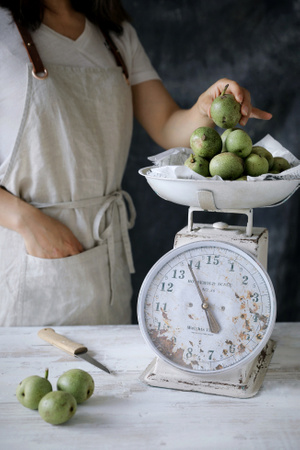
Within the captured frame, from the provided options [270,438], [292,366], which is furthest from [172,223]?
[270,438]

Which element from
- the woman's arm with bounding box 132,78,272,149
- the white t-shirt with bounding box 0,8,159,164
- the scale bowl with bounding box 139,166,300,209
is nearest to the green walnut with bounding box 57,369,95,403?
the scale bowl with bounding box 139,166,300,209

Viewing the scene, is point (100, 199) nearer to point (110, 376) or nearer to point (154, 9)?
point (110, 376)

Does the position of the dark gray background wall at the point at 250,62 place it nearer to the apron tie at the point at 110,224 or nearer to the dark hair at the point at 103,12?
the dark hair at the point at 103,12

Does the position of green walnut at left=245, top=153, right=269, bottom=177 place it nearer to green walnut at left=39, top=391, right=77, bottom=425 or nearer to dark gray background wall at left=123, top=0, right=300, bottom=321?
green walnut at left=39, top=391, right=77, bottom=425

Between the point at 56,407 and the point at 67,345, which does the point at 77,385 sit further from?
the point at 67,345

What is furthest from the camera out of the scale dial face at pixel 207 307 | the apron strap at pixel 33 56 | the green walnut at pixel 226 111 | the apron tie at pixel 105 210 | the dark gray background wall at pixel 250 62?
the dark gray background wall at pixel 250 62

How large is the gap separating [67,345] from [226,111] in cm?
64

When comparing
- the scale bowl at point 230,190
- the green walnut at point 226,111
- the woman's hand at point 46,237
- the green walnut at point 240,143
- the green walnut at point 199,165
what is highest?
the green walnut at point 226,111

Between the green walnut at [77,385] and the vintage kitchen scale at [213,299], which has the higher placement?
the vintage kitchen scale at [213,299]

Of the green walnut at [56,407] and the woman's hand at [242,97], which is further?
the woman's hand at [242,97]

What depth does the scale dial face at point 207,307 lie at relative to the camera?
3.25 feet

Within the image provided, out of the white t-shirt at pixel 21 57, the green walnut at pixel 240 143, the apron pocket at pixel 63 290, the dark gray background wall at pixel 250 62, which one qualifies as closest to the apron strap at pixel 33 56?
the white t-shirt at pixel 21 57

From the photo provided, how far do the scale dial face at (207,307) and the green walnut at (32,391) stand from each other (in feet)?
0.71

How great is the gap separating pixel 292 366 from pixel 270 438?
30cm
